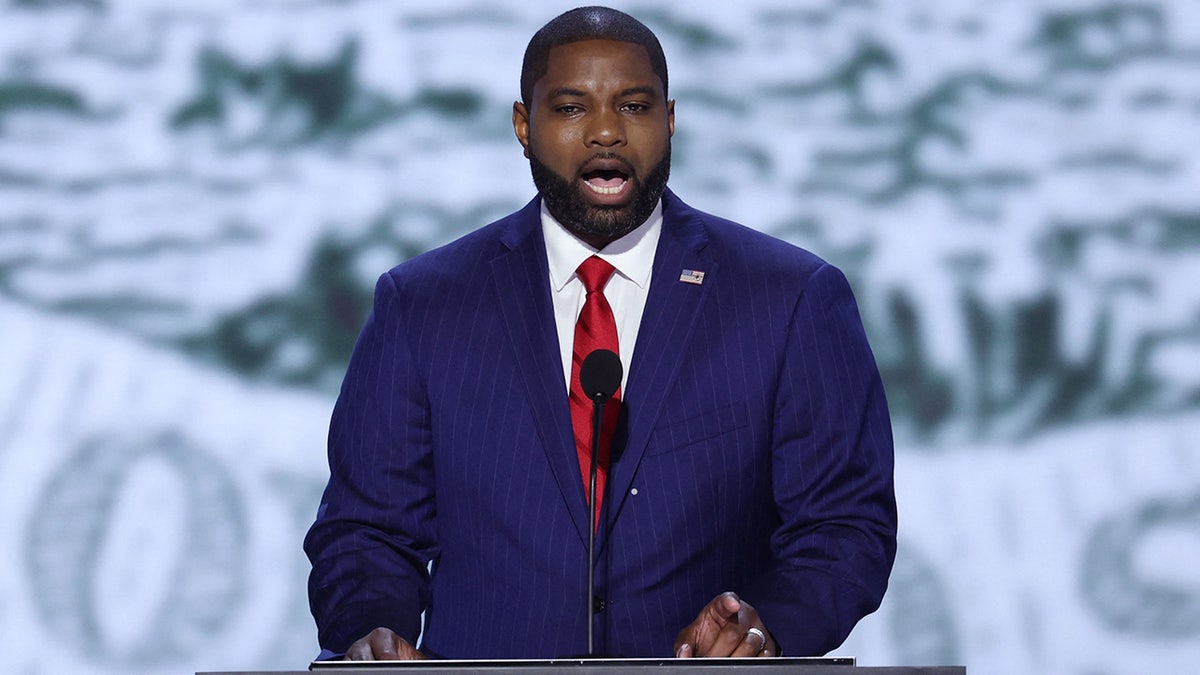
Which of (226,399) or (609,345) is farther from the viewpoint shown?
(226,399)

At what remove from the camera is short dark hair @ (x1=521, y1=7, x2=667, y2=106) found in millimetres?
2672

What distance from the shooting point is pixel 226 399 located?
3.87 m

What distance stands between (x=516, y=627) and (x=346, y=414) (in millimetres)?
452

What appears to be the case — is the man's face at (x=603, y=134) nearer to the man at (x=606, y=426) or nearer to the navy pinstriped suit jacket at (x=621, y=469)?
the man at (x=606, y=426)

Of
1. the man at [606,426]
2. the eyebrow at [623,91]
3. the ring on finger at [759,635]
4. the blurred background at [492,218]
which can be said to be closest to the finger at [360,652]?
the man at [606,426]

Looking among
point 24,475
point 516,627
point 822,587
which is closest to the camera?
point 822,587

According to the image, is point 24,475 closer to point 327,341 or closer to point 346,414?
point 327,341

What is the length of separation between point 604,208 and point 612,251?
0.10m

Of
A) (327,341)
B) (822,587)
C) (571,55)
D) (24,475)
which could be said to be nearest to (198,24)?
(327,341)

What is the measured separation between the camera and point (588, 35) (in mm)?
2670

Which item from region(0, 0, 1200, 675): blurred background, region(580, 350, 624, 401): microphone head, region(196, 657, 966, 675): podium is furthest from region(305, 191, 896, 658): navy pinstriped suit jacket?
region(0, 0, 1200, 675): blurred background

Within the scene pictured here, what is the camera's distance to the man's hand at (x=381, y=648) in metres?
2.19

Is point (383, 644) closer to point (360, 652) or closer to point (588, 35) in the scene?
point (360, 652)

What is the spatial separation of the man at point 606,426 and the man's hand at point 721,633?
194 millimetres
